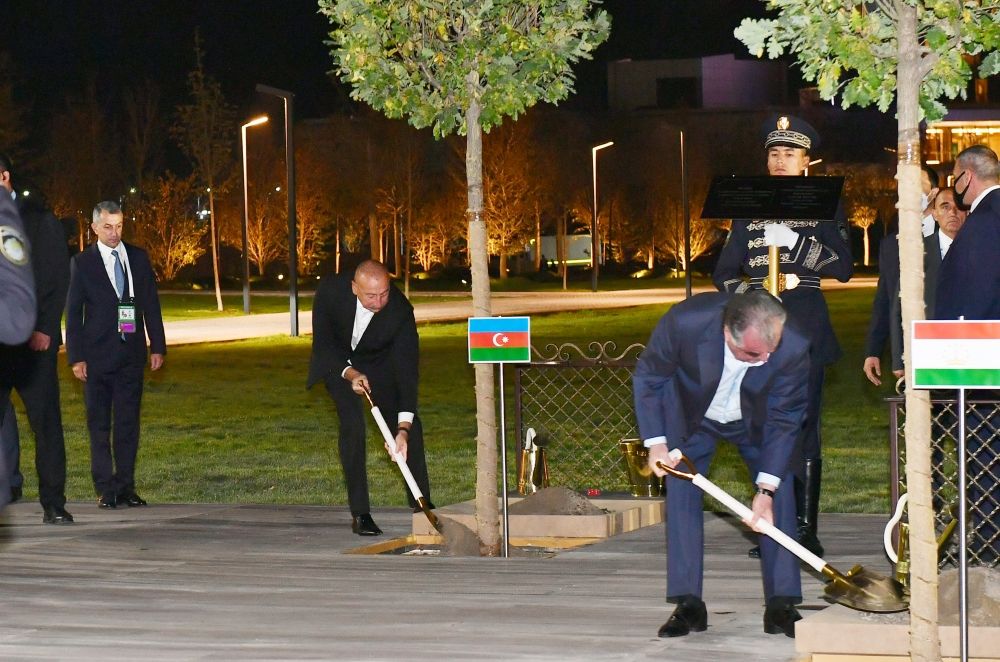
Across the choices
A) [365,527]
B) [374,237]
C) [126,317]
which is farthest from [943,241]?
[374,237]

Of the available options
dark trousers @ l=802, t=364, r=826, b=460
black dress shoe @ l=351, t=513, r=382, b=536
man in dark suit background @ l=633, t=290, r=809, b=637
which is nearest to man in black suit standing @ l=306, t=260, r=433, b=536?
black dress shoe @ l=351, t=513, r=382, b=536

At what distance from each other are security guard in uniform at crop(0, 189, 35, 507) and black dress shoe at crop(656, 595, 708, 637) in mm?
3288

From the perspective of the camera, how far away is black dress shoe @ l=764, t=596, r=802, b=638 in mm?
6832

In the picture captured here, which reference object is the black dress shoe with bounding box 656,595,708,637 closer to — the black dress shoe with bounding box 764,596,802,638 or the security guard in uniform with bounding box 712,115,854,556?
the black dress shoe with bounding box 764,596,802,638

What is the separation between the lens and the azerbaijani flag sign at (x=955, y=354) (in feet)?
18.8

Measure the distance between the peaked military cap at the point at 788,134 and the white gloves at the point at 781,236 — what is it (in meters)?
0.42

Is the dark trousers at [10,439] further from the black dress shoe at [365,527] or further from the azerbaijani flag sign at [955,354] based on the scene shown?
the azerbaijani flag sign at [955,354]

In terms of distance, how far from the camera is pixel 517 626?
7.12 m

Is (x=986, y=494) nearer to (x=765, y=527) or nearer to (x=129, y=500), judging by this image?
(x=765, y=527)

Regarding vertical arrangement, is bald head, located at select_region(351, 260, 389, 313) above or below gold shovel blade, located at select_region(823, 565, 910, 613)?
above

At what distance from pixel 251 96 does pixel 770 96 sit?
4164cm

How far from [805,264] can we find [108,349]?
4.81 metres

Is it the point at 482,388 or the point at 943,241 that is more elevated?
the point at 943,241

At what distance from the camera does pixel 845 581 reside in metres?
6.61
